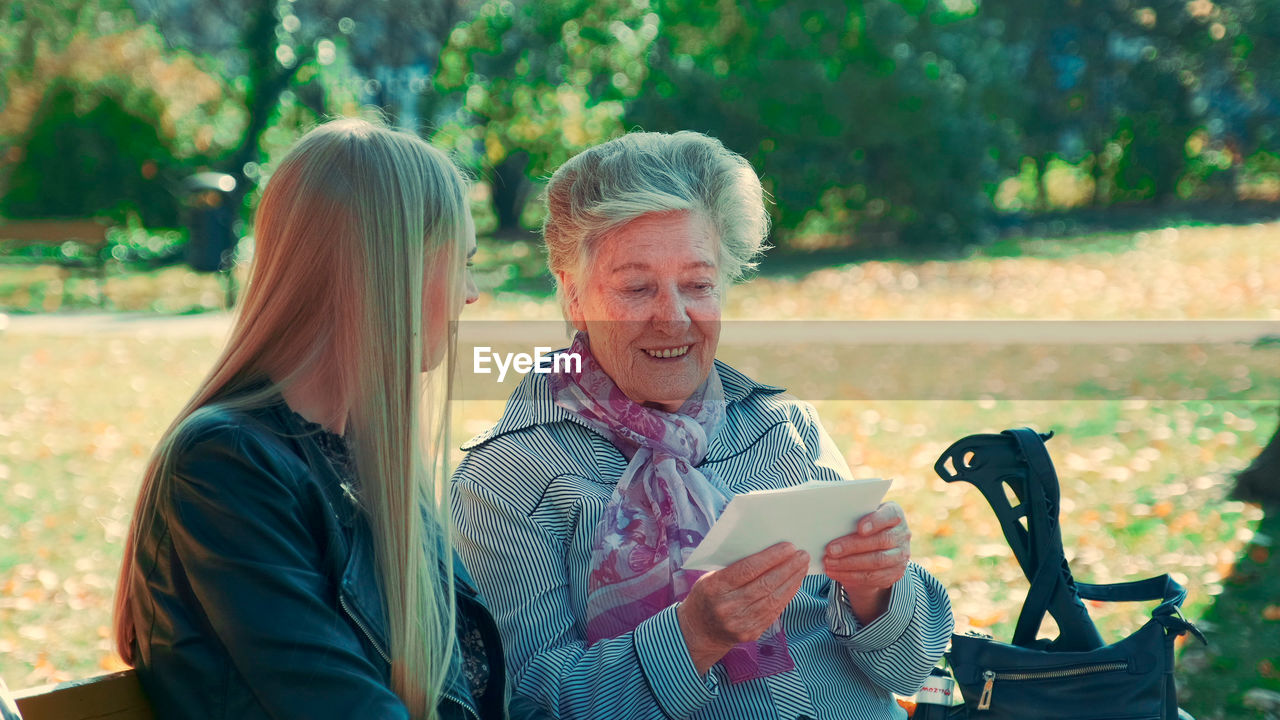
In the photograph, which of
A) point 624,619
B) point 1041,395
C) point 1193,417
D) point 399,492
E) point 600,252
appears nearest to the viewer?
point 399,492

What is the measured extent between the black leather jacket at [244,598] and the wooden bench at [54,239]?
19.3 m

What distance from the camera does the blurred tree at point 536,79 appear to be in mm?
21000

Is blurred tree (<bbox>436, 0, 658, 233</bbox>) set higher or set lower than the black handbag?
lower

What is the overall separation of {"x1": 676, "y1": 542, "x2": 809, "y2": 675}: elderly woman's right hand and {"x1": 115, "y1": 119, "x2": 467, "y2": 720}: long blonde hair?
486mm

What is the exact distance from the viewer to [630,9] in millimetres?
21922

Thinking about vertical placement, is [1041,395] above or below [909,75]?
below

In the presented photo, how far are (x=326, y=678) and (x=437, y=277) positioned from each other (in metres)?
0.62

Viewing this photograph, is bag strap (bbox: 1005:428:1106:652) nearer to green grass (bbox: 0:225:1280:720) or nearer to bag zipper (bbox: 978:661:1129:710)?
bag zipper (bbox: 978:661:1129:710)

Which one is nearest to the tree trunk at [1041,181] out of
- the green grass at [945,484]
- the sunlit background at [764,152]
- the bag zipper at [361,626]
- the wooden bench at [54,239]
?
the sunlit background at [764,152]

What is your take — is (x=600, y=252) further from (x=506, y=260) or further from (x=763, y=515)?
(x=506, y=260)

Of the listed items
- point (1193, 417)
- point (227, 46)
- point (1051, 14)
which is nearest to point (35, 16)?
point (227, 46)

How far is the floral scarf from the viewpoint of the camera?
229 centimetres

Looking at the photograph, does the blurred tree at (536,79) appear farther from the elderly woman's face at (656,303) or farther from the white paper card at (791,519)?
the white paper card at (791,519)

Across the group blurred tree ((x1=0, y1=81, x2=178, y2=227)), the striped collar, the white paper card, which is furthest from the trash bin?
the white paper card
